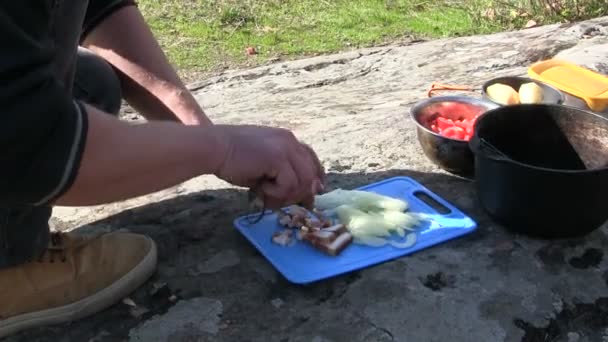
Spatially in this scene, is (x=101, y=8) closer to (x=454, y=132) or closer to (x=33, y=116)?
(x=33, y=116)

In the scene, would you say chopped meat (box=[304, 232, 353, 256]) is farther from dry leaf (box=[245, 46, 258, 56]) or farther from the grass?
dry leaf (box=[245, 46, 258, 56])

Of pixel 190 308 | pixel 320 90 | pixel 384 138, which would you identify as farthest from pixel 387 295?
pixel 320 90

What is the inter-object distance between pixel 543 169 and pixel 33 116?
1.22m

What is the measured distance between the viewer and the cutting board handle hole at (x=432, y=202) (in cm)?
243

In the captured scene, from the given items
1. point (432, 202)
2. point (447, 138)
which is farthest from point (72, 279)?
point (447, 138)

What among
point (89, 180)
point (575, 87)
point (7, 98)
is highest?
point (7, 98)

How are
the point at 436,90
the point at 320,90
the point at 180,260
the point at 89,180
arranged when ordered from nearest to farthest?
the point at 89,180
the point at 180,260
the point at 436,90
the point at 320,90

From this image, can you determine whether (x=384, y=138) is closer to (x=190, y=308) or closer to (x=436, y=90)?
(x=436, y=90)

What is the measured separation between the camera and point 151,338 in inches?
78.2

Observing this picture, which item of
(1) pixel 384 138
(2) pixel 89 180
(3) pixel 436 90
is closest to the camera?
(2) pixel 89 180

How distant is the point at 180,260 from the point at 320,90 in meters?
1.98

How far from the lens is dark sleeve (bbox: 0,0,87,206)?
1.50 metres

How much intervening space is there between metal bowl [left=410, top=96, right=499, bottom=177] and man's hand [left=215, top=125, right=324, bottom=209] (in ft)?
2.45

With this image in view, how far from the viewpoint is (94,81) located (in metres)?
2.39
